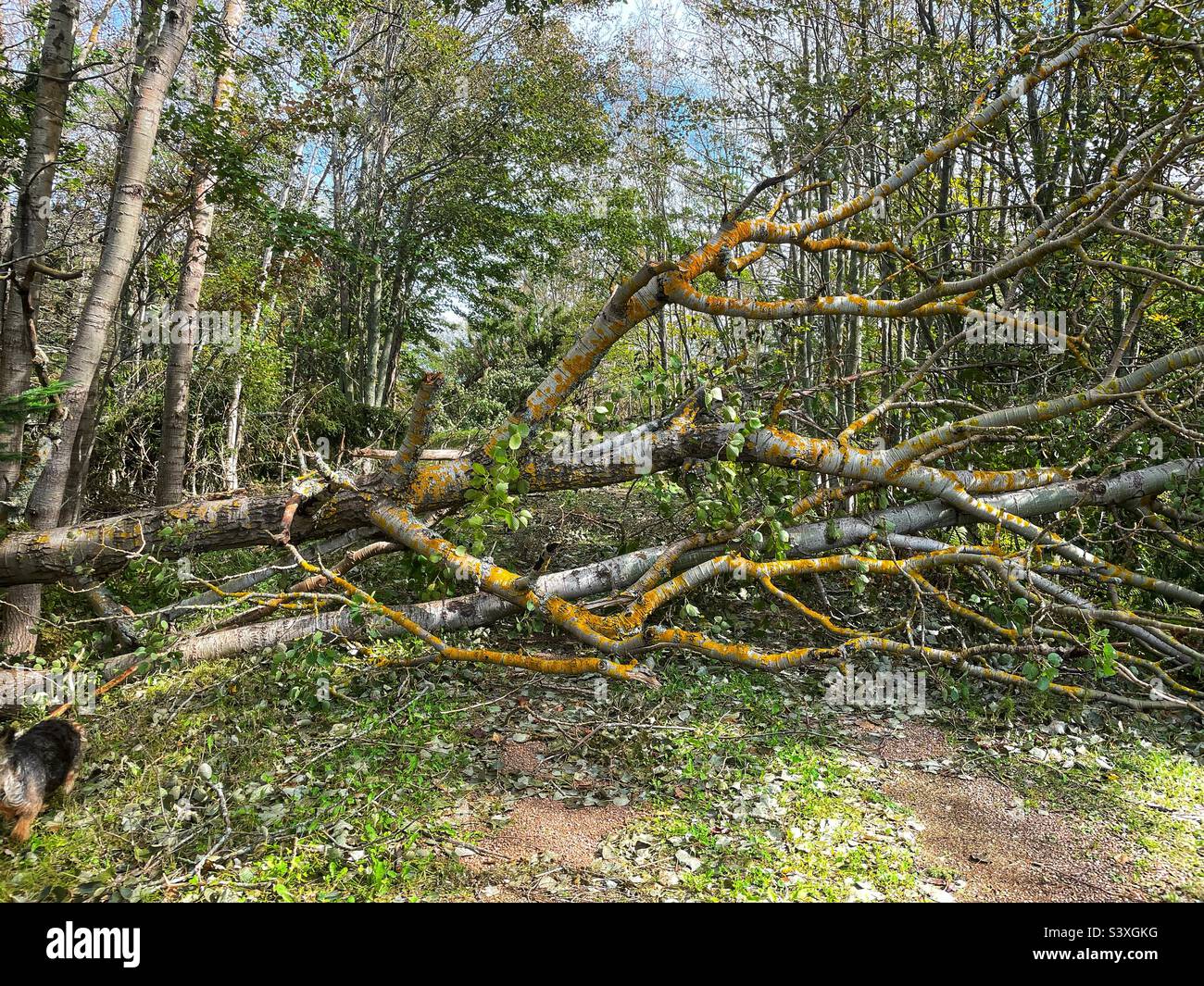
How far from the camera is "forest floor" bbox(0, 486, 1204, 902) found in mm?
2318

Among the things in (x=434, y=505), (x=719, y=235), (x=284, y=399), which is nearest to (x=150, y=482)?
(x=284, y=399)

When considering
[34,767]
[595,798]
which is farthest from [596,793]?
[34,767]

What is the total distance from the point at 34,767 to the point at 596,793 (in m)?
2.18

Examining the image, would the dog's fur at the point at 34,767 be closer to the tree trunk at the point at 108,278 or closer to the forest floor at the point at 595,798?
the forest floor at the point at 595,798

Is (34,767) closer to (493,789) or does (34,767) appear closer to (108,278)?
(493,789)

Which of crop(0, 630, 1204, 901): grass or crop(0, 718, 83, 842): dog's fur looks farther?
crop(0, 718, 83, 842): dog's fur

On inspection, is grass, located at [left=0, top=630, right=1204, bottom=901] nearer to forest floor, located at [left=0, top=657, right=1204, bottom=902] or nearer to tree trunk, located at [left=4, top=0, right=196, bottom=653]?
forest floor, located at [left=0, top=657, right=1204, bottom=902]

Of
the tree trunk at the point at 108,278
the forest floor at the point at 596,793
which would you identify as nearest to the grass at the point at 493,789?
the forest floor at the point at 596,793

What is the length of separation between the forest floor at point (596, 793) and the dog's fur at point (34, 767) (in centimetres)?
7

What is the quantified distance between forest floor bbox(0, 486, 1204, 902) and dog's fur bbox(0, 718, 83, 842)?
0.07 meters

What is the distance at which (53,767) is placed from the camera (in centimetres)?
271

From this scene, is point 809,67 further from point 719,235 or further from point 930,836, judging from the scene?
point 930,836

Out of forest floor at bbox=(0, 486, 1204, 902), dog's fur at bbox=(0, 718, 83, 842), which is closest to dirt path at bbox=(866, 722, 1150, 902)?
forest floor at bbox=(0, 486, 1204, 902)

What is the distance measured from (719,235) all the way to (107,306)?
11.8 ft
